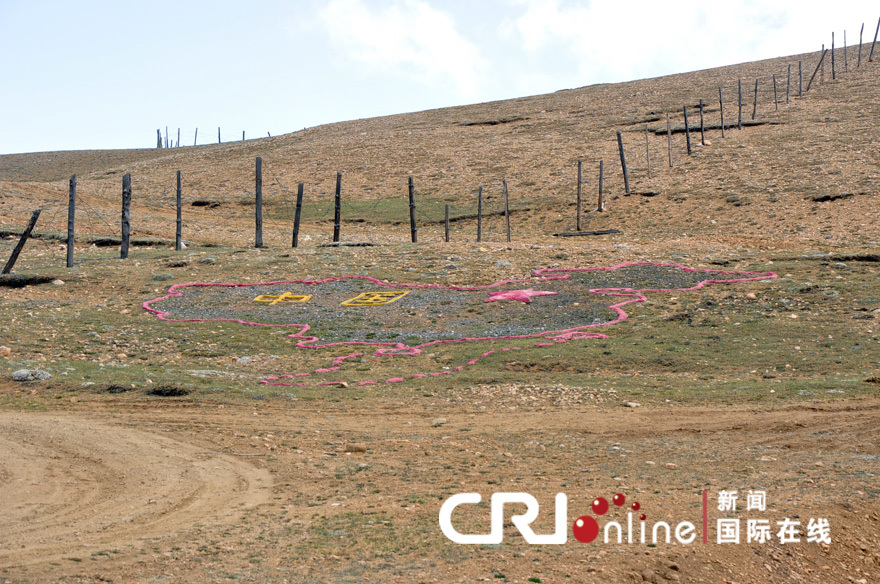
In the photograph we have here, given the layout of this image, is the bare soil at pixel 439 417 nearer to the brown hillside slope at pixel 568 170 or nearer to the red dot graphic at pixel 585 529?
the red dot graphic at pixel 585 529

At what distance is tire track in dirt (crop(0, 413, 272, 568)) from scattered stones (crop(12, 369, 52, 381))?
2.64m

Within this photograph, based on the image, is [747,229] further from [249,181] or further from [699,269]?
[249,181]

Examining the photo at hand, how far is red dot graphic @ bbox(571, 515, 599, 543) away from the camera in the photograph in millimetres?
7969

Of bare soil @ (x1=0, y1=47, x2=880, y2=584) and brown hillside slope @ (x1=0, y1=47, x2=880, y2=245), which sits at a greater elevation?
brown hillside slope @ (x1=0, y1=47, x2=880, y2=245)

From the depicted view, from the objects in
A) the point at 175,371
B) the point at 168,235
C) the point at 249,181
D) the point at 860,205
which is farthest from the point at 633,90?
the point at 175,371

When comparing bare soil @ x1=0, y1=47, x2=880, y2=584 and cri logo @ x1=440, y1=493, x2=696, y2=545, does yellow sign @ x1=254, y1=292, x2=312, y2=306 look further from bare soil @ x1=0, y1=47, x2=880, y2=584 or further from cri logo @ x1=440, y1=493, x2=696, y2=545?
cri logo @ x1=440, y1=493, x2=696, y2=545

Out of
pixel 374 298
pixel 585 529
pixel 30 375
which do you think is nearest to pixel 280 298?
pixel 374 298

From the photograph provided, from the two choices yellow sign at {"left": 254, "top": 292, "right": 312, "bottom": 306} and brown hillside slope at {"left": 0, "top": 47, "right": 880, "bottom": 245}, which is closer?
yellow sign at {"left": 254, "top": 292, "right": 312, "bottom": 306}

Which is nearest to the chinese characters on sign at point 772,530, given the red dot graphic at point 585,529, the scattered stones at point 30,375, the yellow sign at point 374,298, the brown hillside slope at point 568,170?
the red dot graphic at point 585,529

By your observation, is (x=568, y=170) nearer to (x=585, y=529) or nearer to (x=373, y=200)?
(x=373, y=200)

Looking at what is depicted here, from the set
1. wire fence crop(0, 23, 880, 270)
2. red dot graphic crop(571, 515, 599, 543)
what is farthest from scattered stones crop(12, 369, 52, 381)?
wire fence crop(0, 23, 880, 270)

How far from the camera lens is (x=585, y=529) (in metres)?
8.14

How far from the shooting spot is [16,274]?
83.2ft

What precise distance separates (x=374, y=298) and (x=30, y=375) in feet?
31.4
